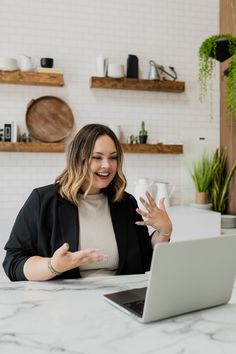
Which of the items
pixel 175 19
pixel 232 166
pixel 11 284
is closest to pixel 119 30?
pixel 175 19

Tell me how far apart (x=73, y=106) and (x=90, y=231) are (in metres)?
1.87

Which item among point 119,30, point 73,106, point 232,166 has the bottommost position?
point 232,166

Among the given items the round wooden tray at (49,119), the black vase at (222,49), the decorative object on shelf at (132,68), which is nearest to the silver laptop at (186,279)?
the black vase at (222,49)

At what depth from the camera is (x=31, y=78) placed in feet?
10.7

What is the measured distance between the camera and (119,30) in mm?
3594

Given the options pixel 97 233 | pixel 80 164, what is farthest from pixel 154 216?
pixel 80 164

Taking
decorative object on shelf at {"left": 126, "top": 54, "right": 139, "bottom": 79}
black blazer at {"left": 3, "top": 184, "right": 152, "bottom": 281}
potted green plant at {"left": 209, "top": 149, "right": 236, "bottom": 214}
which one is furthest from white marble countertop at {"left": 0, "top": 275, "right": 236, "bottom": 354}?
decorative object on shelf at {"left": 126, "top": 54, "right": 139, "bottom": 79}

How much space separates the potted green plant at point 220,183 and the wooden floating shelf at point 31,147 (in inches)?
55.6

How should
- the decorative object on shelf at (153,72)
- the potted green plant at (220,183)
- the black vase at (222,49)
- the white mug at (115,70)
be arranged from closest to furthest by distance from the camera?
the black vase at (222,49) → the white mug at (115,70) → the decorative object on shelf at (153,72) → the potted green plant at (220,183)

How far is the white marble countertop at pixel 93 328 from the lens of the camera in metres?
0.99

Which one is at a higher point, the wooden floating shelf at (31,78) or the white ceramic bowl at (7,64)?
the white ceramic bowl at (7,64)

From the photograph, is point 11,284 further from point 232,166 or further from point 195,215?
point 232,166

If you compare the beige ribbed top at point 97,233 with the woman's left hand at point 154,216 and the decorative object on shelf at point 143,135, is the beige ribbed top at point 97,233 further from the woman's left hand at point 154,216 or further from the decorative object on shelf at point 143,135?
the decorative object on shelf at point 143,135

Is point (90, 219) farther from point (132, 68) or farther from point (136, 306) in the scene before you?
point (132, 68)
